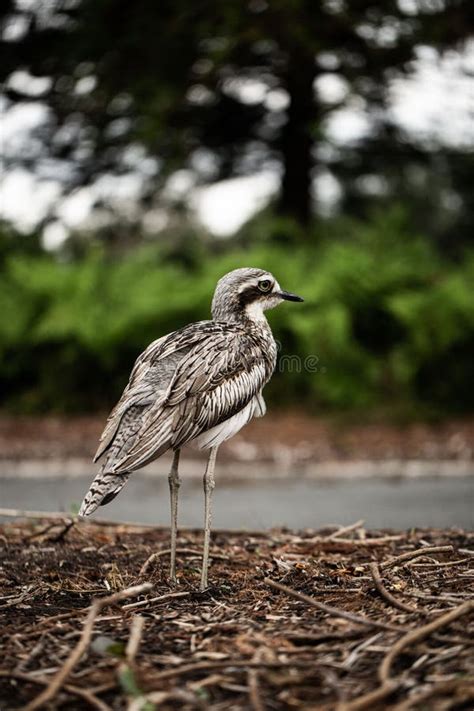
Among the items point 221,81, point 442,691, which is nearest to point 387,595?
point 442,691

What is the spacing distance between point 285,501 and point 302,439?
345 centimetres

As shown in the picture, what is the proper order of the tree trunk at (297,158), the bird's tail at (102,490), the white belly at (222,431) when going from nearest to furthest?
the bird's tail at (102,490) → the white belly at (222,431) → the tree trunk at (297,158)

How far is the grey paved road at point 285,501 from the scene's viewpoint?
909 cm

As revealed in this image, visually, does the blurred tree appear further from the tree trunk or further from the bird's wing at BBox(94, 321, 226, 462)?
the bird's wing at BBox(94, 321, 226, 462)

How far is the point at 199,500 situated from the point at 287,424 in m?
4.08

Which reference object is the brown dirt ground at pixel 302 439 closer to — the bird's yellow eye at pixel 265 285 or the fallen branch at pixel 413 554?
the bird's yellow eye at pixel 265 285

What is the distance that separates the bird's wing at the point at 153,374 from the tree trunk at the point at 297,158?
15.3m

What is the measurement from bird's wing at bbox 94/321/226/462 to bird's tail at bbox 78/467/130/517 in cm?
27

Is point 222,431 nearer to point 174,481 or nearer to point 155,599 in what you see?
point 174,481

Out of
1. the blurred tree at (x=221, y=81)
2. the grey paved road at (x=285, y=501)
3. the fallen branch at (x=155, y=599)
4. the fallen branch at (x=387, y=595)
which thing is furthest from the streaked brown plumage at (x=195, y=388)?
the blurred tree at (x=221, y=81)

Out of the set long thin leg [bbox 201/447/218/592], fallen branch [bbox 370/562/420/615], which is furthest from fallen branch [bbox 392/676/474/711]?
long thin leg [bbox 201/447/218/592]

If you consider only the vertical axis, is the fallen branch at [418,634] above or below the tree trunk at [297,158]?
below

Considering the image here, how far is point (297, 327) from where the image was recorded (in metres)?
14.6

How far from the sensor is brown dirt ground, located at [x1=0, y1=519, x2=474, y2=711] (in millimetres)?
3648
